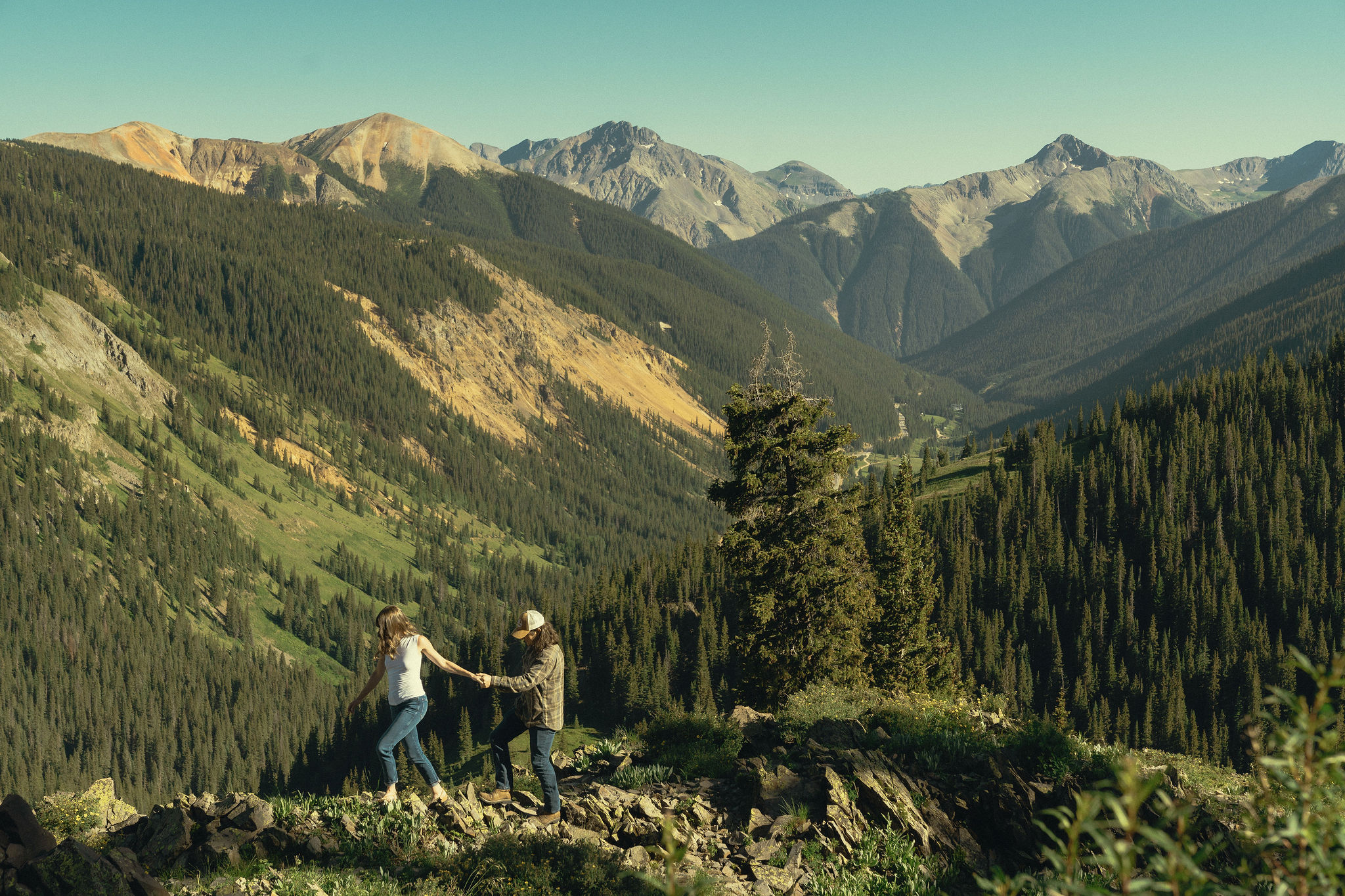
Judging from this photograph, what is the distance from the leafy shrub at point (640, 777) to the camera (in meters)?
18.5

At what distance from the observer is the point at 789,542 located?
35781 mm

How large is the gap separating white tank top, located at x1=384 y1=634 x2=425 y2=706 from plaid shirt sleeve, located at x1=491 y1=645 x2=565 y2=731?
1565 mm

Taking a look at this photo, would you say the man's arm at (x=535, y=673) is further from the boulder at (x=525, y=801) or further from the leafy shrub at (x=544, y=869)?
the leafy shrub at (x=544, y=869)

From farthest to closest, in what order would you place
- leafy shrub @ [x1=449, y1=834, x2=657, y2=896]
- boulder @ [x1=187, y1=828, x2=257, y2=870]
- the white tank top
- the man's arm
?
1. the white tank top
2. the man's arm
3. boulder @ [x1=187, y1=828, x2=257, y2=870]
4. leafy shrub @ [x1=449, y1=834, x2=657, y2=896]

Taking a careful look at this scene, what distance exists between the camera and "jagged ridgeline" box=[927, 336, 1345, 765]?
12588cm

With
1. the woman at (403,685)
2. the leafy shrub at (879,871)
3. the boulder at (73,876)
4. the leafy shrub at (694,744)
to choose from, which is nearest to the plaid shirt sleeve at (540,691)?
the woman at (403,685)

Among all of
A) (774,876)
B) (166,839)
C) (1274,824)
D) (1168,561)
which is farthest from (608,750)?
(1168,561)

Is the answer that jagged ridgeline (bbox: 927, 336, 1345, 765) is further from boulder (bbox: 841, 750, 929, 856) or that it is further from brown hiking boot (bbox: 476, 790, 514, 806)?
brown hiking boot (bbox: 476, 790, 514, 806)

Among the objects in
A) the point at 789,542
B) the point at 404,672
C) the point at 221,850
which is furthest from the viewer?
the point at 789,542

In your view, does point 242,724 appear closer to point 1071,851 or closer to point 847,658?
point 847,658

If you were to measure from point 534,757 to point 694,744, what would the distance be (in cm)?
Result: 504

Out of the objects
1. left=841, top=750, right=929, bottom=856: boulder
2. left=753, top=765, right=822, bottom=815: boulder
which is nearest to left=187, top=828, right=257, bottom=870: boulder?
left=753, top=765, right=822, bottom=815: boulder

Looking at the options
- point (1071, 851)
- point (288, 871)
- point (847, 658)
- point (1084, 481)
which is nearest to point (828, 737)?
point (288, 871)

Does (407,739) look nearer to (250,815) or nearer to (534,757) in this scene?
(534,757)
